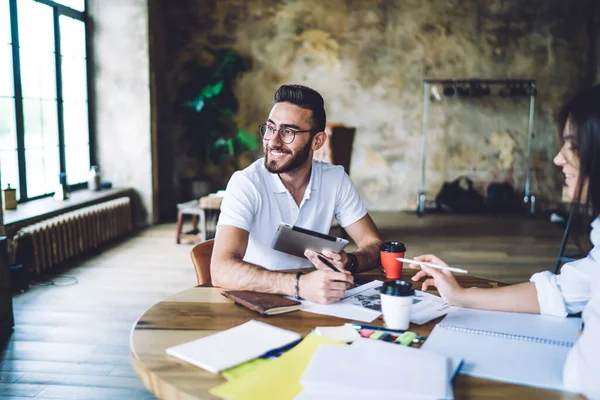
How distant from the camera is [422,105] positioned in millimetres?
7383

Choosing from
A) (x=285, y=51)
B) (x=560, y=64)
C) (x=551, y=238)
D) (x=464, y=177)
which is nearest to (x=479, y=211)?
(x=464, y=177)

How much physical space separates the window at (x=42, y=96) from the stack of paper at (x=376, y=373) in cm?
438

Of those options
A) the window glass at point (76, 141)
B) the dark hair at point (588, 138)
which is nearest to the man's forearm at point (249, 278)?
the dark hair at point (588, 138)

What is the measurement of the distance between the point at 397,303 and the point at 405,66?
6.54m

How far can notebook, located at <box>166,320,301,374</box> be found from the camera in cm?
105

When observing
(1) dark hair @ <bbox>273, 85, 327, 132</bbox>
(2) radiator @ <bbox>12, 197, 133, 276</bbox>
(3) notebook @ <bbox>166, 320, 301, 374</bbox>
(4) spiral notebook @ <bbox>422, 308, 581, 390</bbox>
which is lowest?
(2) radiator @ <bbox>12, 197, 133, 276</bbox>

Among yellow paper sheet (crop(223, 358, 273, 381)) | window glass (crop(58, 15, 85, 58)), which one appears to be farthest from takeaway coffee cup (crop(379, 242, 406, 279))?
window glass (crop(58, 15, 85, 58))

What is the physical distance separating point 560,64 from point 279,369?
7.51 meters

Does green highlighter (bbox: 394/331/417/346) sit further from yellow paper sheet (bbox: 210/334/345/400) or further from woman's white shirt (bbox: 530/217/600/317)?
woman's white shirt (bbox: 530/217/600/317)

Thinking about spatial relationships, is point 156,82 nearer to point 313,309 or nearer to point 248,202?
point 248,202

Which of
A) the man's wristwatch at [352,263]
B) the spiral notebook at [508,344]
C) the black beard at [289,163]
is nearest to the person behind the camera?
the spiral notebook at [508,344]

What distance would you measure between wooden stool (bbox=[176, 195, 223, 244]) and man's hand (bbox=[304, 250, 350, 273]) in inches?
142

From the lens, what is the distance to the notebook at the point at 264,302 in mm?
1337

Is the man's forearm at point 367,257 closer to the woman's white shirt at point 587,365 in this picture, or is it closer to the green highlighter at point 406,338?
the green highlighter at point 406,338
